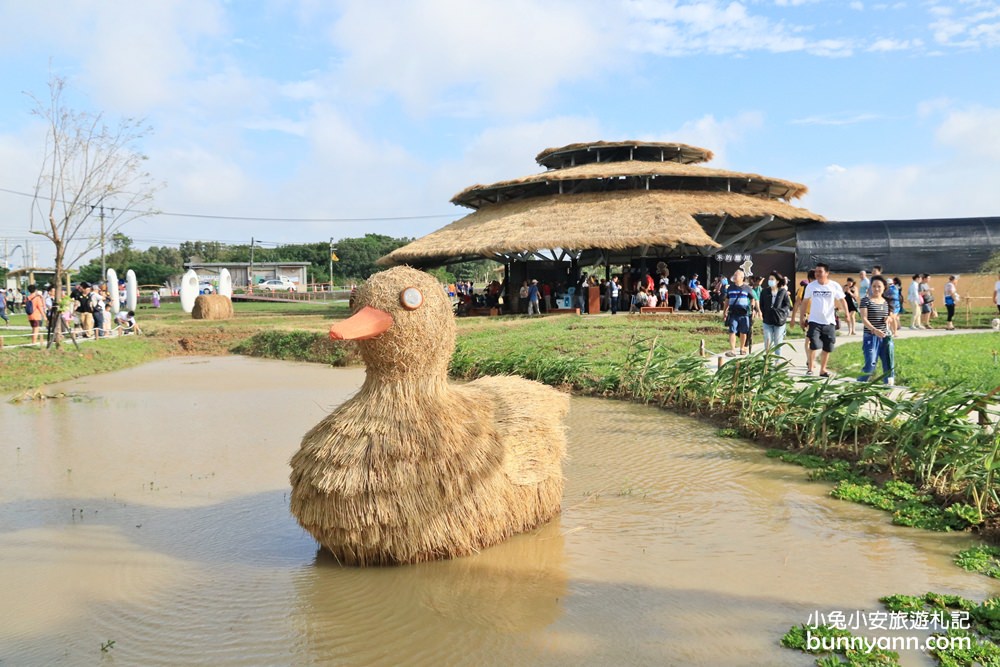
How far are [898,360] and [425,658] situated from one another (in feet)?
32.7

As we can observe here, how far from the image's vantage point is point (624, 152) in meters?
27.6

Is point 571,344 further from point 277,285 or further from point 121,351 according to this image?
point 277,285

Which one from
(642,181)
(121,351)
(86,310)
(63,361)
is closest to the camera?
(63,361)

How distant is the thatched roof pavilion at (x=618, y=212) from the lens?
21578mm

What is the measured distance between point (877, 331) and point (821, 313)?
0.72 m

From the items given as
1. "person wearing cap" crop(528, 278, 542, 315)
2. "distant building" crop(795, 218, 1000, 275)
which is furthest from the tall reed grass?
"distant building" crop(795, 218, 1000, 275)

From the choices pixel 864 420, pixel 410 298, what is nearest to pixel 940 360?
pixel 864 420

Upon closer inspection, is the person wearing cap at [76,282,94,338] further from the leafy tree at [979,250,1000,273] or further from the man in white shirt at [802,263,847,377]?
the leafy tree at [979,250,1000,273]

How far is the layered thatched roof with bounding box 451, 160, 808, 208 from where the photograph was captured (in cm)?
2448

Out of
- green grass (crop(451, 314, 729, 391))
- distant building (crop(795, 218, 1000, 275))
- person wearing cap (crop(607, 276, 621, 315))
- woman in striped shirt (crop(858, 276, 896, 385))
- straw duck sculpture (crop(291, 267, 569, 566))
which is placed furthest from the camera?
distant building (crop(795, 218, 1000, 275))

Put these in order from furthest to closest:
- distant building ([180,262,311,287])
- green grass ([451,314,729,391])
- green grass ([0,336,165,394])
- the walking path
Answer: distant building ([180,262,311,287]) < green grass ([0,336,165,394]) < the walking path < green grass ([451,314,729,391])

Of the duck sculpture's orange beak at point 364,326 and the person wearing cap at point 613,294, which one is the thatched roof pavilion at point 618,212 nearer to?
the person wearing cap at point 613,294

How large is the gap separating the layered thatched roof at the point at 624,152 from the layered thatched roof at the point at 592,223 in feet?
10.6

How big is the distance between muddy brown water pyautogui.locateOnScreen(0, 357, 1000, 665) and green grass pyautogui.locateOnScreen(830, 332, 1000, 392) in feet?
9.70
